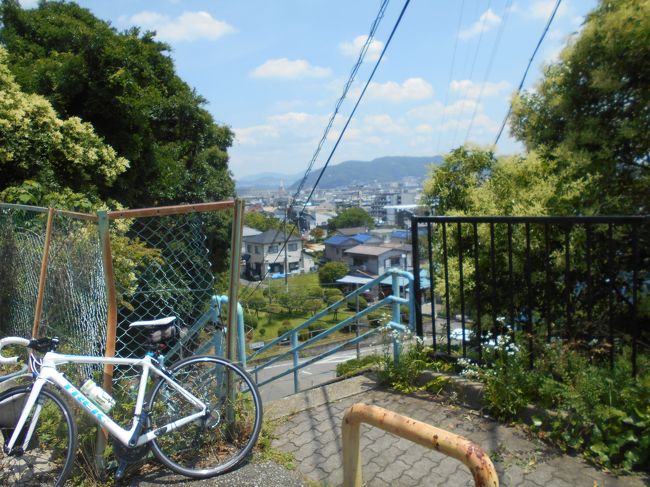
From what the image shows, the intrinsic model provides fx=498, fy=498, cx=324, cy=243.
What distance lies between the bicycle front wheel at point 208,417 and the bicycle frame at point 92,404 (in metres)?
0.09

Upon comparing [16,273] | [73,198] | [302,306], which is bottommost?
[302,306]

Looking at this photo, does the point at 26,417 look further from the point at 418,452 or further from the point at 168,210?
the point at 418,452

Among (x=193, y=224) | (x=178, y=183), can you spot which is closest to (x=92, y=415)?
(x=193, y=224)

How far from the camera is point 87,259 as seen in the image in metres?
3.23

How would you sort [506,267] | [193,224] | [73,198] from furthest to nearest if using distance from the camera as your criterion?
[73,198], [506,267], [193,224]

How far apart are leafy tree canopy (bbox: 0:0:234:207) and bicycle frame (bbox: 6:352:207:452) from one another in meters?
6.59

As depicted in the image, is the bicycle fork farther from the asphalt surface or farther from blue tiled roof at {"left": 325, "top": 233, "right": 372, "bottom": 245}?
blue tiled roof at {"left": 325, "top": 233, "right": 372, "bottom": 245}

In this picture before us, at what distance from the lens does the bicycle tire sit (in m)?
2.81

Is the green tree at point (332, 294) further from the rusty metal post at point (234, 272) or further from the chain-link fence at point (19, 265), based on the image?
the rusty metal post at point (234, 272)

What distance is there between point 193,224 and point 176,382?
100cm

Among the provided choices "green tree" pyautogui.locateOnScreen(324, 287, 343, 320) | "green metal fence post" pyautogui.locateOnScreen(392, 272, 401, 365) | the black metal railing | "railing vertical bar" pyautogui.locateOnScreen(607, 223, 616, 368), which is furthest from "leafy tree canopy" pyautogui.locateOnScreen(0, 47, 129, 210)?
"green tree" pyautogui.locateOnScreen(324, 287, 343, 320)

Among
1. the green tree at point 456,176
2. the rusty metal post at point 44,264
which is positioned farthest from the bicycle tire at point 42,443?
the green tree at point 456,176

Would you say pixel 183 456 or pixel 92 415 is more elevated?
pixel 92 415

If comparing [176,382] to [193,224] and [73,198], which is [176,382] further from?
[73,198]
